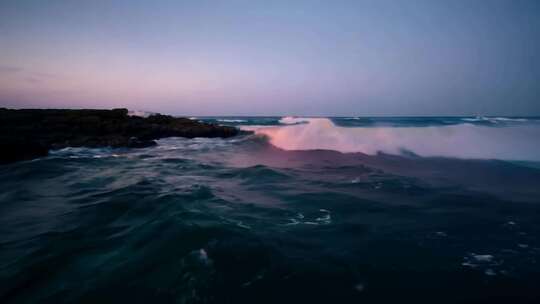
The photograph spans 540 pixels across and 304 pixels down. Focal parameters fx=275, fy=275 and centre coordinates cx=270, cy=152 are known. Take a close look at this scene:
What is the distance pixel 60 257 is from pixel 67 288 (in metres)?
1.01

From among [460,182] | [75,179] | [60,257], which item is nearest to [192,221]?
[60,257]

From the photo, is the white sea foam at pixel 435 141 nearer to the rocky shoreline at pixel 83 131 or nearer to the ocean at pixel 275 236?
the ocean at pixel 275 236

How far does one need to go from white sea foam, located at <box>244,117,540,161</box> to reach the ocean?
3250 mm

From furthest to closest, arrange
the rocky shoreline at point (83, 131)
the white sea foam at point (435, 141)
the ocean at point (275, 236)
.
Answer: the rocky shoreline at point (83, 131)
the white sea foam at point (435, 141)
the ocean at point (275, 236)

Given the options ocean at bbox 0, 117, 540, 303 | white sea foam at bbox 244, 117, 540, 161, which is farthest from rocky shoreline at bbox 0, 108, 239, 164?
white sea foam at bbox 244, 117, 540, 161

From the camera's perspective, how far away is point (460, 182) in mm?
8266

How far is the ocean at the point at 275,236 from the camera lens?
3445 millimetres

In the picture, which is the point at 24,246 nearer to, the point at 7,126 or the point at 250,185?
the point at 250,185

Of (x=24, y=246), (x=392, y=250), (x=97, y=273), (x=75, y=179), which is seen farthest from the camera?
(x=75, y=179)

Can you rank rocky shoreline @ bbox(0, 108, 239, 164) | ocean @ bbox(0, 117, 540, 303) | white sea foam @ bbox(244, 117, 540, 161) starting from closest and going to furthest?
1. ocean @ bbox(0, 117, 540, 303)
2. white sea foam @ bbox(244, 117, 540, 161)
3. rocky shoreline @ bbox(0, 108, 239, 164)

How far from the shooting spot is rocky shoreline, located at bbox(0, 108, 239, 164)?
15.4 metres

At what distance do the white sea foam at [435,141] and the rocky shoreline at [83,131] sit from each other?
12353 mm

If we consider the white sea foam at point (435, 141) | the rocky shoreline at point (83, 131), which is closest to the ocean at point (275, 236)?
Answer: the white sea foam at point (435, 141)

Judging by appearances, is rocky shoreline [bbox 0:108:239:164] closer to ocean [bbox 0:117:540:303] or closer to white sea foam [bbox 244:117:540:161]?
ocean [bbox 0:117:540:303]
